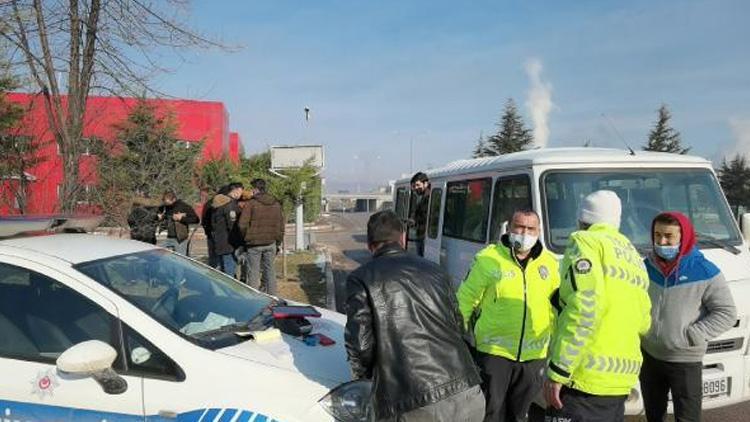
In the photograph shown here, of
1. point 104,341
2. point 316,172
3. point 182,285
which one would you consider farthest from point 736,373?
point 316,172

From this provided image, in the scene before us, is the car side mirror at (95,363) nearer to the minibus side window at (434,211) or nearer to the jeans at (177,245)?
the minibus side window at (434,211)

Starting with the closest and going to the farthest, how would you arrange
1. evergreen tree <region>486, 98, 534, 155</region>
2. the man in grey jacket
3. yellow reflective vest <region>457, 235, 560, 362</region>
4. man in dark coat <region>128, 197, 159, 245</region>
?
1. the man in grey jacket
2. yellow reflective vest <region>457, 235, 560, 362</region>
3. man in dark coat <region>128, 197, 159, 245</region>
4. evergreen tree <region>486, 98, 534, 155</region>

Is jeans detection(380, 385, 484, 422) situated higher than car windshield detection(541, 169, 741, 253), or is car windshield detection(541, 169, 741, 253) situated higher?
car windshield detection(541, 169, 741, 253)

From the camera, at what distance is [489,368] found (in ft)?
13.3

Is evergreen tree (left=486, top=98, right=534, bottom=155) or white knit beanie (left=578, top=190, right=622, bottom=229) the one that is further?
evergreen tree (left=486, top=98, right=534, bottom=155)

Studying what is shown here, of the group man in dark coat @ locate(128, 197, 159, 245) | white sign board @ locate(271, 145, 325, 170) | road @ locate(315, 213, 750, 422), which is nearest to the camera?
Result: road @ locate(315, 213, 750, 422)

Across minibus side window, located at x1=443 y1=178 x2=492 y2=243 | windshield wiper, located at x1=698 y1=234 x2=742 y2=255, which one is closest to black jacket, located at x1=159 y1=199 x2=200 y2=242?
minibus side window, located at x1=443 y1=178 x2=492 y2=243

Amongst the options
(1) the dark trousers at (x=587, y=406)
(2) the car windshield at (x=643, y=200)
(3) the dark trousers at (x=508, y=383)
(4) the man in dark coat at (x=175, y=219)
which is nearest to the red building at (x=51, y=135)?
(4) the man in dark coat at (x=175, y=219)

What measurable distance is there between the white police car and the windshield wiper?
3.72 metres

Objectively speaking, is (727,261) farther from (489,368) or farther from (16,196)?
(16,196)

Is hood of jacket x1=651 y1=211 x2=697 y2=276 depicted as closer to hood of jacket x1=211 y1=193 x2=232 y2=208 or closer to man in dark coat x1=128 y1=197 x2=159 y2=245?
man in dark coat x1=128 y1=197 x2=159 y2=245

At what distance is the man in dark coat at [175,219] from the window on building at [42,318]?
625cm

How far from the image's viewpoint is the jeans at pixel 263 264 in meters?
9.99

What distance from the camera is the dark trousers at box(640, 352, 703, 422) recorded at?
3.94 metres
